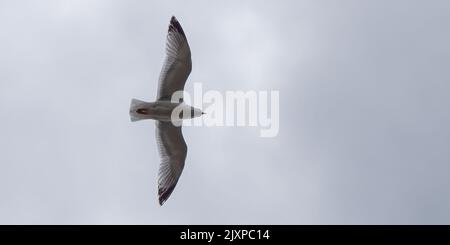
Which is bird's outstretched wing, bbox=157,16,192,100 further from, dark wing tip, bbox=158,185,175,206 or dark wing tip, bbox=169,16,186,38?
dark wing tip, bbox=158,185,175,206

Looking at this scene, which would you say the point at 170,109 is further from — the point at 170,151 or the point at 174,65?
the point at 170,151

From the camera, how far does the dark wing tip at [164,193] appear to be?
1883cm

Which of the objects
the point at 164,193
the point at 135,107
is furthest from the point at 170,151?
the point at 135,107

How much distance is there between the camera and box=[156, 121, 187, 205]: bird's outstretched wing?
19.1m

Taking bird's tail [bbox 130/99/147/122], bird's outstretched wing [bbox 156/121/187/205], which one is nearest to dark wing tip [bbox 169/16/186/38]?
bird's tail [bbox 130/99/147/122]

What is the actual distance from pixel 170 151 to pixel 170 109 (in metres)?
1.31

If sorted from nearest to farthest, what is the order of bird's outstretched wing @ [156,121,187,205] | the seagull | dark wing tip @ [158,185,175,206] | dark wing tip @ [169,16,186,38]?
the seagull
dark wing tip @ [169,16,186,38]
dark wing tip @ [158,185,175,206]
bird's outstretched wing @ [156,121,187,205]

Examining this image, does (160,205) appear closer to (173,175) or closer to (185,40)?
(173,175)
